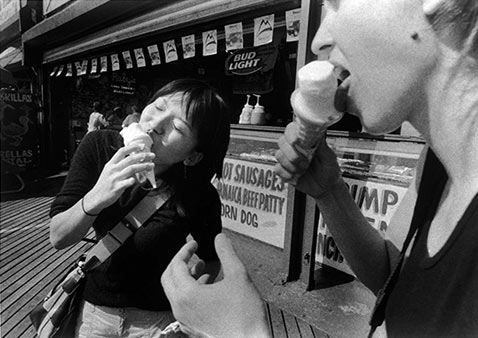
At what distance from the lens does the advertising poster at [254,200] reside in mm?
3248

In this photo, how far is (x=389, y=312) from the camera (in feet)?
2.50

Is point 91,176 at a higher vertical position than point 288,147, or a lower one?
lower

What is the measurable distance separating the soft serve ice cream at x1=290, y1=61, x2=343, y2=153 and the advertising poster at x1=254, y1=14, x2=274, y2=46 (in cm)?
241

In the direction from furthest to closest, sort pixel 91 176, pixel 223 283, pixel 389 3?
1. pixel 91 176
2. pixel 223 283
3. pixel 389 3

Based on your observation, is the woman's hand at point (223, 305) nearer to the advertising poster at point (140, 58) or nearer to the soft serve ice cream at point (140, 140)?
the soft serve ice cream at point (140, 140)

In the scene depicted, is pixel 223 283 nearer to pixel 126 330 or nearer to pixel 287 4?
pixel 126 330

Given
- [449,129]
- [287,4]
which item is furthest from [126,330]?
[287,4]

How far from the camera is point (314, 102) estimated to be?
2.46 feet

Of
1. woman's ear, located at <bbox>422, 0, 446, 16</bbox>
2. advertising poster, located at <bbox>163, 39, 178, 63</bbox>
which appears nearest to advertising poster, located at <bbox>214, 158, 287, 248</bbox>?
advertising poster, located at <bbox>163, 39, 178, 63</bbox>

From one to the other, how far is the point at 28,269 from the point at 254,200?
7.23 feet

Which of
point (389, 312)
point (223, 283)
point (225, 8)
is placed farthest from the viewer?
point (225, 8)

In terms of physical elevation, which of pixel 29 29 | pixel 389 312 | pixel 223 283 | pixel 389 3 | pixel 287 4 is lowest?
pixel 389 312

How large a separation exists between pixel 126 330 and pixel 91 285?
0.76 ft

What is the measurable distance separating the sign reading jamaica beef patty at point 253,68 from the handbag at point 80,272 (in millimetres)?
3319
